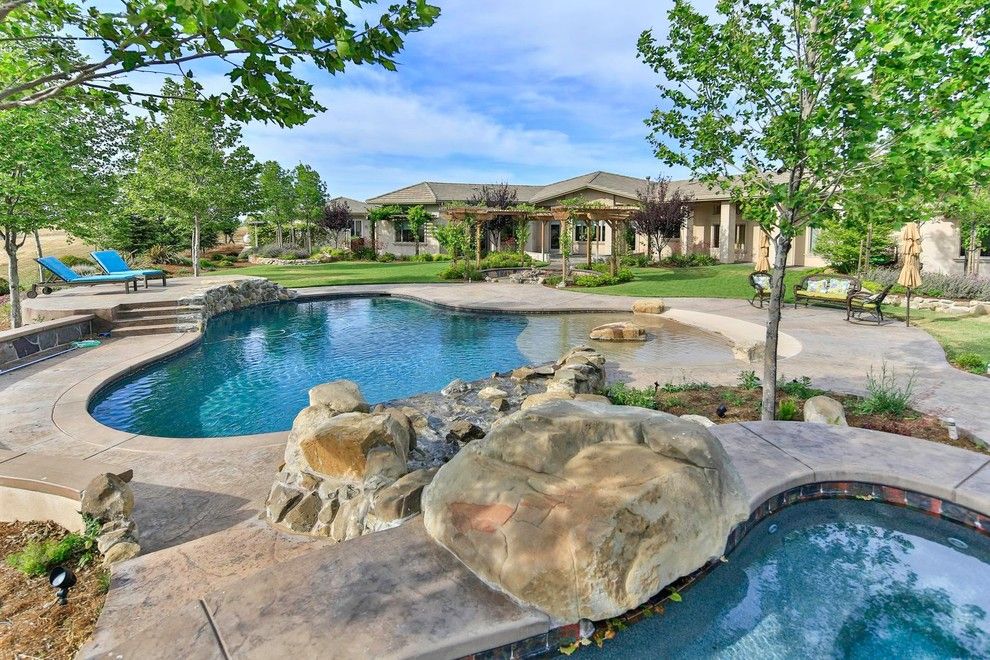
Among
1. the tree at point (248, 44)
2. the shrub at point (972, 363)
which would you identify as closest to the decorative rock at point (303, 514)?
the tree at point (248, 44)

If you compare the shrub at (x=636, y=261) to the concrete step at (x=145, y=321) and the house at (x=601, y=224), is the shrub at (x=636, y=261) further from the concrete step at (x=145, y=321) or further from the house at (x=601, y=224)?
the concrete step at (x=145, y=321)

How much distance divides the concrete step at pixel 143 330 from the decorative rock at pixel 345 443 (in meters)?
9.94

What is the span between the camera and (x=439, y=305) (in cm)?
1830

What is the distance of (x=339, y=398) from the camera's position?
241 inches

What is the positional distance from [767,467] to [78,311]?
13862 millimetres

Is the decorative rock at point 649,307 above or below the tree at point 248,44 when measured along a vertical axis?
below

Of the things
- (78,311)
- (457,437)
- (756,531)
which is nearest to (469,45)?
(457,437)

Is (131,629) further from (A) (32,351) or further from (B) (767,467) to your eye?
(A) (32,351)

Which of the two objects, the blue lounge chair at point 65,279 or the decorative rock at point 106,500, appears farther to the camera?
the blue lounge chair at point 65,279

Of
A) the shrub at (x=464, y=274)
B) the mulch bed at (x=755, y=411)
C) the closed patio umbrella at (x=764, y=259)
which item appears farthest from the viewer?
the shrub at (x=464, y=274)

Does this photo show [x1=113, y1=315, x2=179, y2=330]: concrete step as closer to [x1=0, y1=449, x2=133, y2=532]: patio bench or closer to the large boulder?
[x1=0, y1=449, x2=133, y2=532]: patio bench

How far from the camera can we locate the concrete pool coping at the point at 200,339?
20.1 feet

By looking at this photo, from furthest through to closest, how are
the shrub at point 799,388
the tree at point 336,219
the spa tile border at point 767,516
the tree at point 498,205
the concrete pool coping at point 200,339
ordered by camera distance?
1. the tree at point 336,219
2. the tree at point 498,205
3. the shrub at point 799,388
4. the concrete pool coping at point 200,339
5. the spa tile border at point 767,516

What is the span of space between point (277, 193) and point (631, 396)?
130 feet
